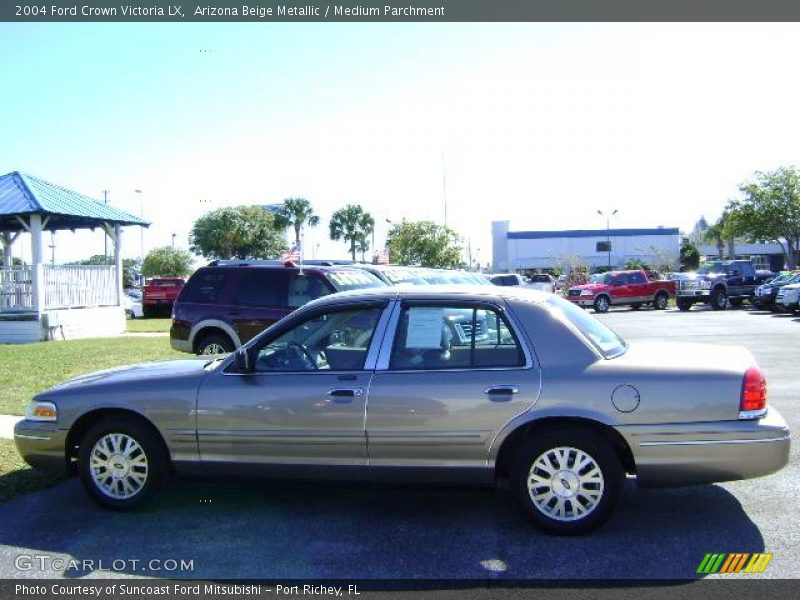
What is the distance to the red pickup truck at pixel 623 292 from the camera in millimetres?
33969

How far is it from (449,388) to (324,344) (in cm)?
107

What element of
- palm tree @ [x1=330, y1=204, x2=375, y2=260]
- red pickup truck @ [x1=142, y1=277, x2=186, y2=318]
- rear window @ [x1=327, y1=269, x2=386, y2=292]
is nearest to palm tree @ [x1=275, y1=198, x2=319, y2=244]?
palm tree @ [x1=330, y1=204, x2=375, y2=260]

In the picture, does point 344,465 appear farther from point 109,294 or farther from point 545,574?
point 109,294

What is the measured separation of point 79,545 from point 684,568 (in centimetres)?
380

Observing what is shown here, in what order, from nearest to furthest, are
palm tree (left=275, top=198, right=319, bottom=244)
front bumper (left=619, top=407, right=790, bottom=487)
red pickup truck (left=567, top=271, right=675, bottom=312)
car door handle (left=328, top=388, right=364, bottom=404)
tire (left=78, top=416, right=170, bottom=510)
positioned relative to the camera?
1. front bumper (left=619, top=407, right=790, bottom=487)
2. car door handle (left=328, top=388, right=364, bottom=404)
3. tire (left=78, top=416, right=170, bottom=510)
4. red pickup truck (left=567, top=271, right=675, bottom=312)
5. palm tree (left=275, top=198, right=319, bottom=244)

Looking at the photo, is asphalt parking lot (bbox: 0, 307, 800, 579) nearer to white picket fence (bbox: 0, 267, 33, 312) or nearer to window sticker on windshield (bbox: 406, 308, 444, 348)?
window sticker on windshield (bbox: 406, 308, 444, 348)

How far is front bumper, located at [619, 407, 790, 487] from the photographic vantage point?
4.86 metres

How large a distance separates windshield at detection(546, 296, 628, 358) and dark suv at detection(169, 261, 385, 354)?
6.11 meters

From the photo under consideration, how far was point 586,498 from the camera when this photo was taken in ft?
16.3

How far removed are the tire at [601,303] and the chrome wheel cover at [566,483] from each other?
29.9m

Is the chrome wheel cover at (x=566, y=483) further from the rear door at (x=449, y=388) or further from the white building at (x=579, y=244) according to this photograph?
the white building at (x=579, y=244)

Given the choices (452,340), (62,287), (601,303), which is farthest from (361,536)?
(601,303)

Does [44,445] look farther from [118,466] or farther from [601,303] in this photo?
[601,303]

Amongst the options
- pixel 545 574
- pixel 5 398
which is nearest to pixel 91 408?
pixel 545 574
